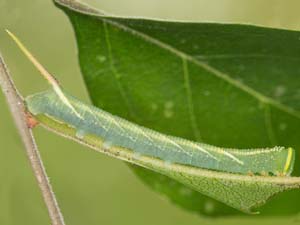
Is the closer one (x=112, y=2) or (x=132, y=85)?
(x=132, y=85)

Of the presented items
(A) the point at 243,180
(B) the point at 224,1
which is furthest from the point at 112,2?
(A) the point at 243,180

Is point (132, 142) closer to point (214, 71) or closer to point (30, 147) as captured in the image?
point (30, 147)

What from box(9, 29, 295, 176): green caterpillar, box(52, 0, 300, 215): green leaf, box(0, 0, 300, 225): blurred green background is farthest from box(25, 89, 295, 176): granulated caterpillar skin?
box(0, 0, 300, 225): blurred green background

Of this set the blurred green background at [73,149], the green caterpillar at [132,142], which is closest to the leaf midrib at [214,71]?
the green caterpillar at [132,142]

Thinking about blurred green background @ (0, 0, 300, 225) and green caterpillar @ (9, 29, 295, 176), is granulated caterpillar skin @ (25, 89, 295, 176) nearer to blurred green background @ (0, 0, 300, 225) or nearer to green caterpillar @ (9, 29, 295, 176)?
green caterpillar @ (9, 29, 295, 176)

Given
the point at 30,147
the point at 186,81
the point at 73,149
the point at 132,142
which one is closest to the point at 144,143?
the point at 132,142

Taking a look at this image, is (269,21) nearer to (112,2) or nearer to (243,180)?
(112,2)
